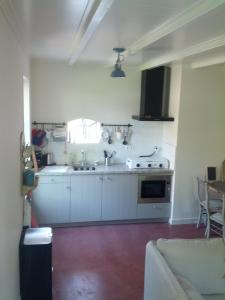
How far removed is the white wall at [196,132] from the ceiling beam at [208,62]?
0.63 ft

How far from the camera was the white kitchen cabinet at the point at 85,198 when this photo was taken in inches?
193

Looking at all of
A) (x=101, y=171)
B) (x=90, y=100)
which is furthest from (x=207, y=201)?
(x=90, y=100)

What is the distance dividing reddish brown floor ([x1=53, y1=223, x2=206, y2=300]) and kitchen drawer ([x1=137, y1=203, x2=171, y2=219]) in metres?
0.15

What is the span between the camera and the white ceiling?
201cm

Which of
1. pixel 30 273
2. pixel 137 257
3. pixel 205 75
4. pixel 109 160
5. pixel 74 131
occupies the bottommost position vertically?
pixel 137 257

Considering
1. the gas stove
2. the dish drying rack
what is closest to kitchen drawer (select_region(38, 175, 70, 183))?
the dish drying rack

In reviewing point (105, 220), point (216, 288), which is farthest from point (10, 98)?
point (105, 220)

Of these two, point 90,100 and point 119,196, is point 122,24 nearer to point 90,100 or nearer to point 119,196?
point 90,100

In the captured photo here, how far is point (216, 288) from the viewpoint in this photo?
2.67 metres

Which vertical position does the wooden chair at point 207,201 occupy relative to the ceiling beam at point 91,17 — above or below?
below

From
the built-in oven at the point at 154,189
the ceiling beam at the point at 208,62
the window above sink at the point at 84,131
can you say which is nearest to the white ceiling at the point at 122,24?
the ceiling beam at the point at 208,62

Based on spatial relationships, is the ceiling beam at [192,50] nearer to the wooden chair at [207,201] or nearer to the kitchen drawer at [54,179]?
the wooden chair at [207,201]

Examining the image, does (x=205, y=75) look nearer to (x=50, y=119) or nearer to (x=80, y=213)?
(x=50, y=119)

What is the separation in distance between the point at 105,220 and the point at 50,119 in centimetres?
195
